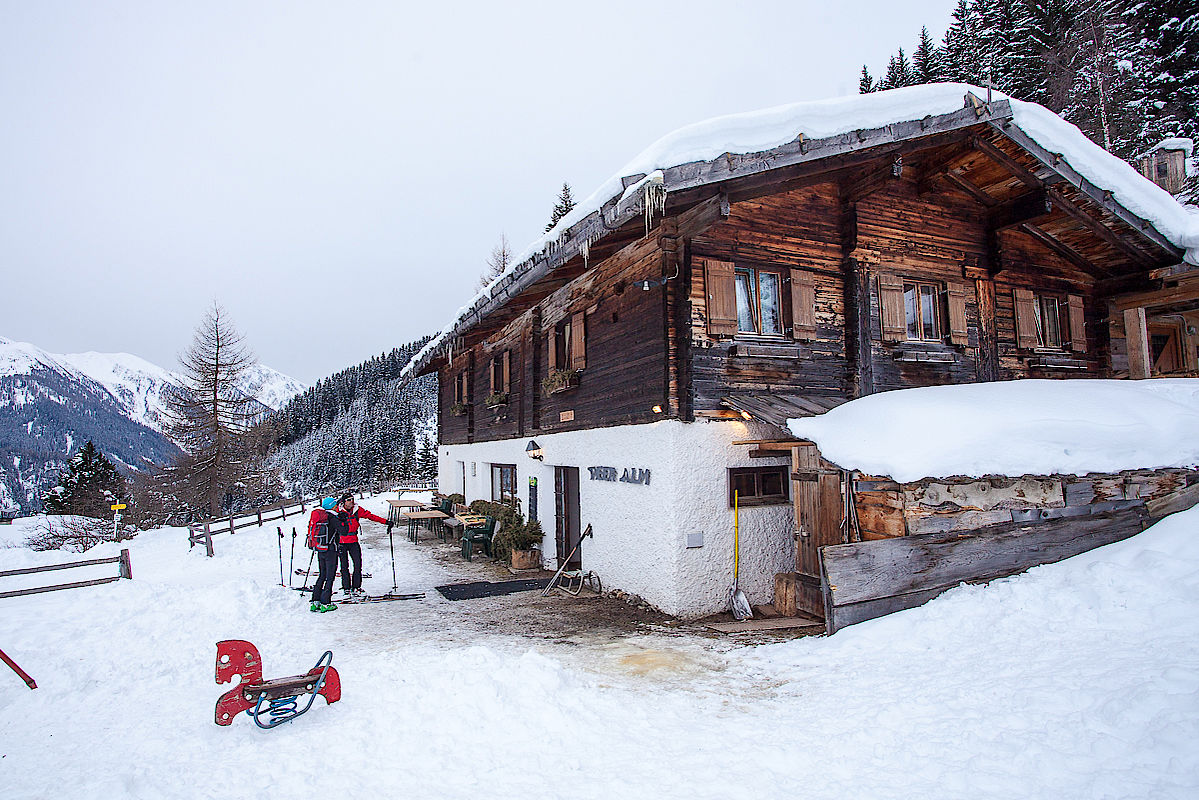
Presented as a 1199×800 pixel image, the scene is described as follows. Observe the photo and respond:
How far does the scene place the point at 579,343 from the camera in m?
12.4

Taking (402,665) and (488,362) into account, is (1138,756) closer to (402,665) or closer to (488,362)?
(402,665)

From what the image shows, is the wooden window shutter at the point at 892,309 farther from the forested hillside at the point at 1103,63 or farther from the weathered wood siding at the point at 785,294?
the forested hillside at the point at 1103,63

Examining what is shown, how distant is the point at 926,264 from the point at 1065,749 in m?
9.45

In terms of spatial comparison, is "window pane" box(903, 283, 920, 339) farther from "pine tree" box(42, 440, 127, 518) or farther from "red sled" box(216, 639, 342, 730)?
"pine tree" box(42, 440, 127, 518)

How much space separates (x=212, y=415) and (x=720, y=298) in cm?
2790

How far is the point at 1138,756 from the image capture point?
388 centimetres

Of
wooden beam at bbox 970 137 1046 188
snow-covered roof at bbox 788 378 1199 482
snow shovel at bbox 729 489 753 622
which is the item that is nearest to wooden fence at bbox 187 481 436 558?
snow shovel at bbox 729 489 753 622

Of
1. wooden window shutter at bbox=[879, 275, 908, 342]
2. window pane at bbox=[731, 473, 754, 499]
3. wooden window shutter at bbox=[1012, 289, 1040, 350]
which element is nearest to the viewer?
window pane at bbox=[731, 473, 754, 499]

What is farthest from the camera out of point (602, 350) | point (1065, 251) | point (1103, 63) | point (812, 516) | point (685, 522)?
point (1103, 63)

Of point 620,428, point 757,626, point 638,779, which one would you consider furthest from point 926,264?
point 638,779

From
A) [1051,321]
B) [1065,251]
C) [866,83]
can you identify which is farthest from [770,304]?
[866,83]

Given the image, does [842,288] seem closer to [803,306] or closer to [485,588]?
[803,306]

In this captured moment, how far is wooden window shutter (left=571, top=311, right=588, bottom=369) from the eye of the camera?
12.3 meters

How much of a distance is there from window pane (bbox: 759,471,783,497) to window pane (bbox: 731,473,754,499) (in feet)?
0.66
